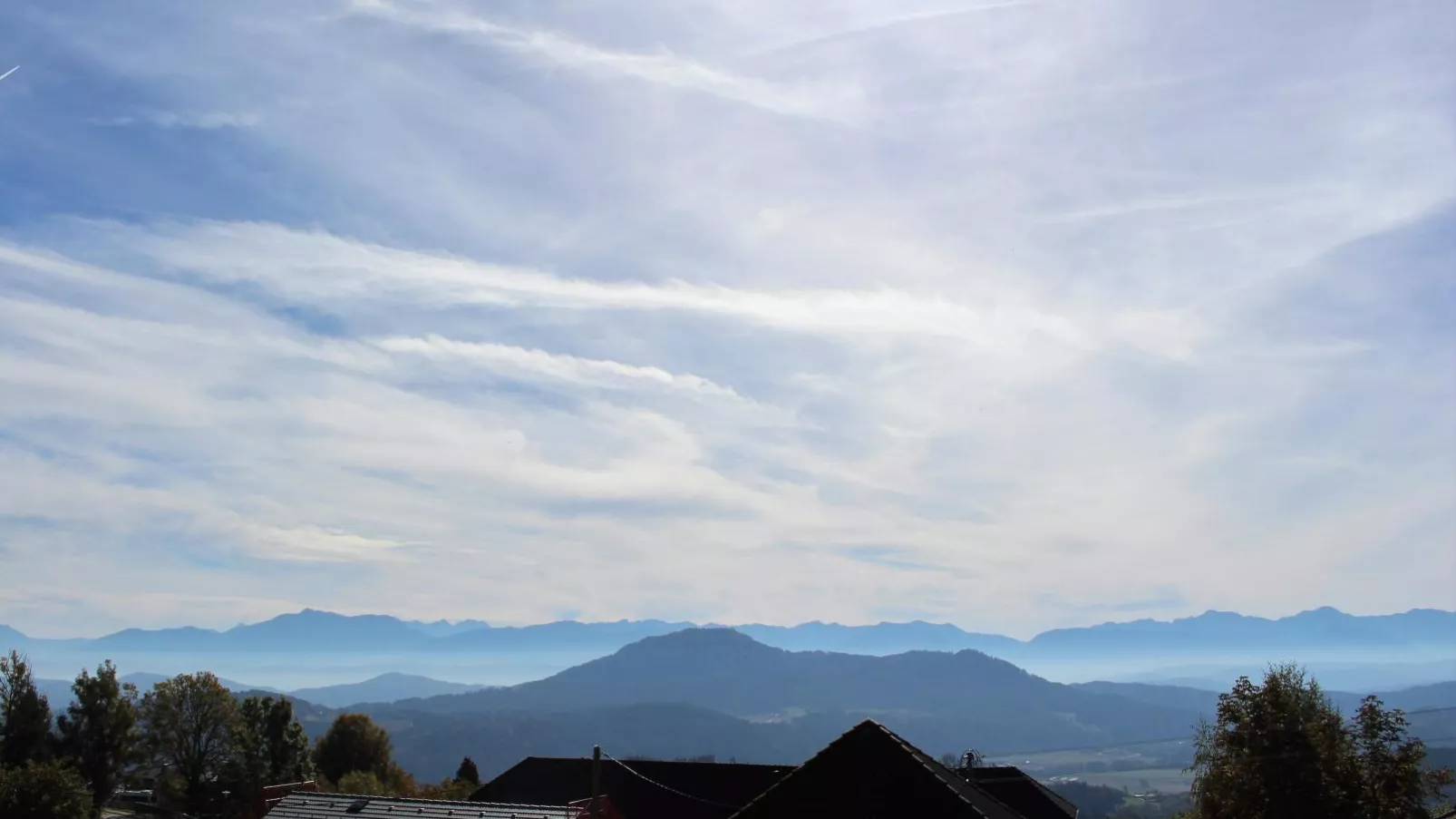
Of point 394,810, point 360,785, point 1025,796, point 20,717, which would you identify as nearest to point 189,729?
point 20,717

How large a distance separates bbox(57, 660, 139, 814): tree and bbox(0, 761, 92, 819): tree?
62.3 feet

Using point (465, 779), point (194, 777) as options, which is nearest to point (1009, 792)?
point (465, 779)

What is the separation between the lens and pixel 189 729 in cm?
7344

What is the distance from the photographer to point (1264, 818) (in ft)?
104

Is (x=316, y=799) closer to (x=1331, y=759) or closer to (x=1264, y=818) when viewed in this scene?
(x=1264, y=818)

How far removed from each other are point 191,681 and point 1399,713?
78.6 m

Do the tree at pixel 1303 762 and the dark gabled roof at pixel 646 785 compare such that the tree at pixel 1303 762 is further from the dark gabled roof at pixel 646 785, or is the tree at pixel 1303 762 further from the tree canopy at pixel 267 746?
the tree canopy at pixel 267 746

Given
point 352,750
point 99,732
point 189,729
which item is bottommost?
point 352,750

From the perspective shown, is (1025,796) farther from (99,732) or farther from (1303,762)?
(99,732)

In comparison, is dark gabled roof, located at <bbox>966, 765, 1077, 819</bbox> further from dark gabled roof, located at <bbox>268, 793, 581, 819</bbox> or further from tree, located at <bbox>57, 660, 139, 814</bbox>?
tree, located at <bbox>57, 660, 139, 814</bbox>

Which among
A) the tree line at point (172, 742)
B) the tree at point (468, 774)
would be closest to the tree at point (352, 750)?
the tree line at point (172, 742)

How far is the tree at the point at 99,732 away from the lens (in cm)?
6556

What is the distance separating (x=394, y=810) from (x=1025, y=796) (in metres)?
35.6

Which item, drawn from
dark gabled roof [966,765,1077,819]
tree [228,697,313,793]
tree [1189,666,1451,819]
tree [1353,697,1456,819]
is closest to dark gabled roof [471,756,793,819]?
dark gabled roof [966,765,1077,819]
